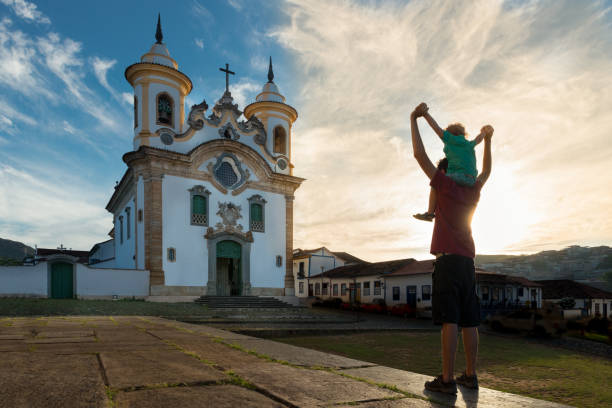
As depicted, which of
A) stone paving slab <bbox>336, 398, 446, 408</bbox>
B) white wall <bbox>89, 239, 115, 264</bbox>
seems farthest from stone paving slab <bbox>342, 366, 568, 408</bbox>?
white wall <bbox>89, 239, 115, 264</bbox>

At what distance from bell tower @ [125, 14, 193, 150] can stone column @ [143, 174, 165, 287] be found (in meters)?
2.31

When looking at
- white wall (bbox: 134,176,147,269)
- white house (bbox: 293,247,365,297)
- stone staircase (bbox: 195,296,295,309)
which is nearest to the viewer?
stone staircase (bbox: 195,296,295,309)

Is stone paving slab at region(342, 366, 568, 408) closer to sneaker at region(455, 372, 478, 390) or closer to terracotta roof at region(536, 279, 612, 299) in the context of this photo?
sneaker at region(455, 372, 478, 390)

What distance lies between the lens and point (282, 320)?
1451cm

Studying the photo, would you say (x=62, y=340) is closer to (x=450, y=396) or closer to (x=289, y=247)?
(x=450, y=396)

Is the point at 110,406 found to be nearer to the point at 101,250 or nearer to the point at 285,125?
the point at 285,125

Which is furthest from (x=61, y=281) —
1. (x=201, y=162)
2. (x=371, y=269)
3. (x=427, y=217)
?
(x=371, y=269)

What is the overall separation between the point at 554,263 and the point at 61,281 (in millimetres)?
A: 144466

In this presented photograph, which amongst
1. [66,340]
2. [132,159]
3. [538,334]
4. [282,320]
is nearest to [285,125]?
[132,159]

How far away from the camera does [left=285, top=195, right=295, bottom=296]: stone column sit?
23375mm

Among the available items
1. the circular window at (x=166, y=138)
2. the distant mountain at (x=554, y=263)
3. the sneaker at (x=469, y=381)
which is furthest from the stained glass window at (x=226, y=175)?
the distant mountain at (x=554, y=263)

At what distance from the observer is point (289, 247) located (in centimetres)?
2392

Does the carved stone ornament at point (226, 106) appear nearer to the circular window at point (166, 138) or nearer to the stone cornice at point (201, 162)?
the stone cornice at point (201, 162)

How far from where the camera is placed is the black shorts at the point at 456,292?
104 inches
